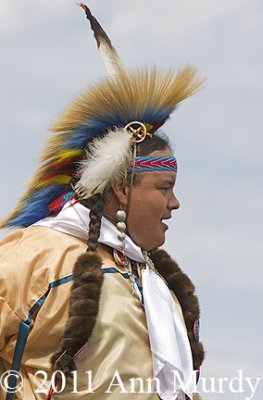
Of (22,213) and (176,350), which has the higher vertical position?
(22,213)

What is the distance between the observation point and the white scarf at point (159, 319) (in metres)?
3.92

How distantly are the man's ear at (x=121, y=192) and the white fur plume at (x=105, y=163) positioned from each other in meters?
0.03

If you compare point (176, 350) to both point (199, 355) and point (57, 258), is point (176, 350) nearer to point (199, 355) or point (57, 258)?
point (199, 355)

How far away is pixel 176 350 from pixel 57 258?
62cm

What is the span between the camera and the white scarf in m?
3.92

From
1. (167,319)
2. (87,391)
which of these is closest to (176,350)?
(167,319)

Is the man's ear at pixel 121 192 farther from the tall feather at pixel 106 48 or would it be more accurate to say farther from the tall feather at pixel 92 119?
the tall feather at pixel 106 48

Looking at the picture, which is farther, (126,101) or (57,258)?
(126,101)

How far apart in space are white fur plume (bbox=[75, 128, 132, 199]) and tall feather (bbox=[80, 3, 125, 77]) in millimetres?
302

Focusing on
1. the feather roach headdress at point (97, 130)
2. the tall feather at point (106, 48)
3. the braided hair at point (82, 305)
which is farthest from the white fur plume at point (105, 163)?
the tall feather at point (106, 48)

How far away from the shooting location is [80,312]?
376cm

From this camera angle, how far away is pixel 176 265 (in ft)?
15.1

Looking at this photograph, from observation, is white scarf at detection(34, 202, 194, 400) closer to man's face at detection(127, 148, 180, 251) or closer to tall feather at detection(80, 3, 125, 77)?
man's face at detection(127, 148, 180, 251)

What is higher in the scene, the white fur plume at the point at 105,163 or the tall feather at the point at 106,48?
the tall feather at the point at 106,48
